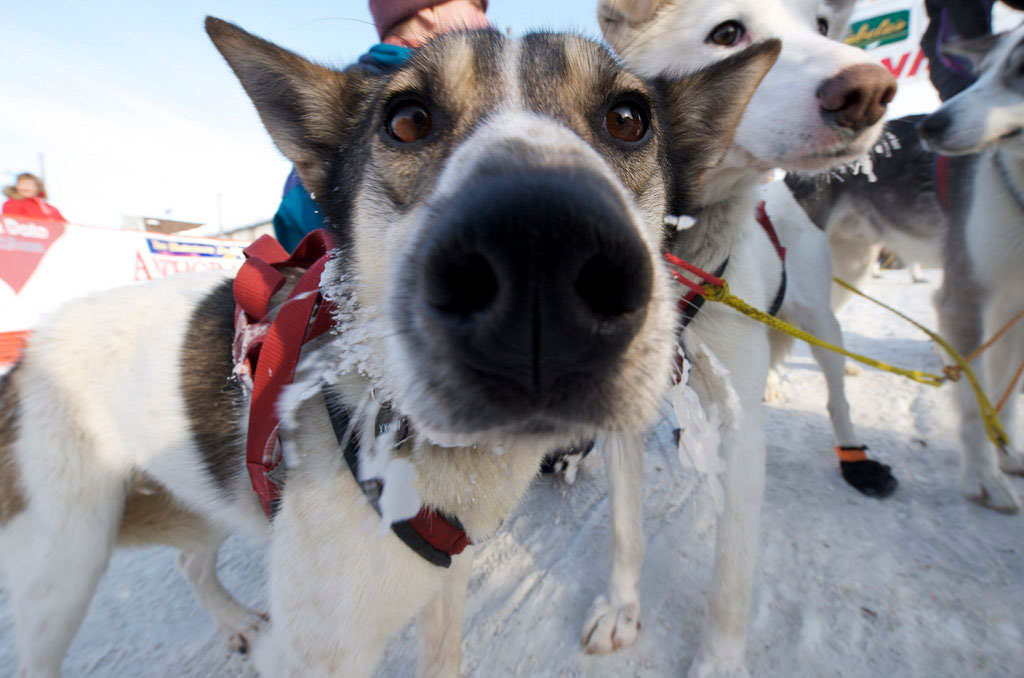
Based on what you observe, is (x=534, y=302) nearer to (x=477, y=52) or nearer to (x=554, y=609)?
(x=477, y=52)

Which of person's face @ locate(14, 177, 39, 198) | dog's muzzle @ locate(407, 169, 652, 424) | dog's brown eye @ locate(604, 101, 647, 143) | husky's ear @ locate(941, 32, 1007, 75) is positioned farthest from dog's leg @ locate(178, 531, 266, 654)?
person's face @ locate(14, 177, 39, 198)

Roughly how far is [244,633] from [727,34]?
348 cm

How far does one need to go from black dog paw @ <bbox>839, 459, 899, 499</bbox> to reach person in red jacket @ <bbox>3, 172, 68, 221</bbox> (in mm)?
9819

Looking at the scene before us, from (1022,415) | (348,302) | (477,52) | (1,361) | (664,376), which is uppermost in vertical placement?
A: (477,52)

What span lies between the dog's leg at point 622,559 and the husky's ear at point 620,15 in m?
1.90

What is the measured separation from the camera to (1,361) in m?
5.38

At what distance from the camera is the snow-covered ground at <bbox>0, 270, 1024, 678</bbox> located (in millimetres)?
1828

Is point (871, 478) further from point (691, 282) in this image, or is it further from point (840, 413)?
point (691, 282)

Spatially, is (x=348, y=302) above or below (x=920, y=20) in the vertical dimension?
below

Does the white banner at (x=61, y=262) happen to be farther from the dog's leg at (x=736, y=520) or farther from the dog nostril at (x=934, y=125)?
the dog nostril at (x=934, y=125)

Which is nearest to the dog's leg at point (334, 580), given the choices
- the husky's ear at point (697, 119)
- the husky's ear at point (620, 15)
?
the husky's ear at point (697, 119)

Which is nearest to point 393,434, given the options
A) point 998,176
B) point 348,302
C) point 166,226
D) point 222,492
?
point 348,302

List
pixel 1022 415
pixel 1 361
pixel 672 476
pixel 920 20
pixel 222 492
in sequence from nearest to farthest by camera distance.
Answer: pixel 222 492
pixel 672 476
pixel 1022 415
pixel 1 361
pixel 920 20

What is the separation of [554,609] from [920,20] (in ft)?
54.9
